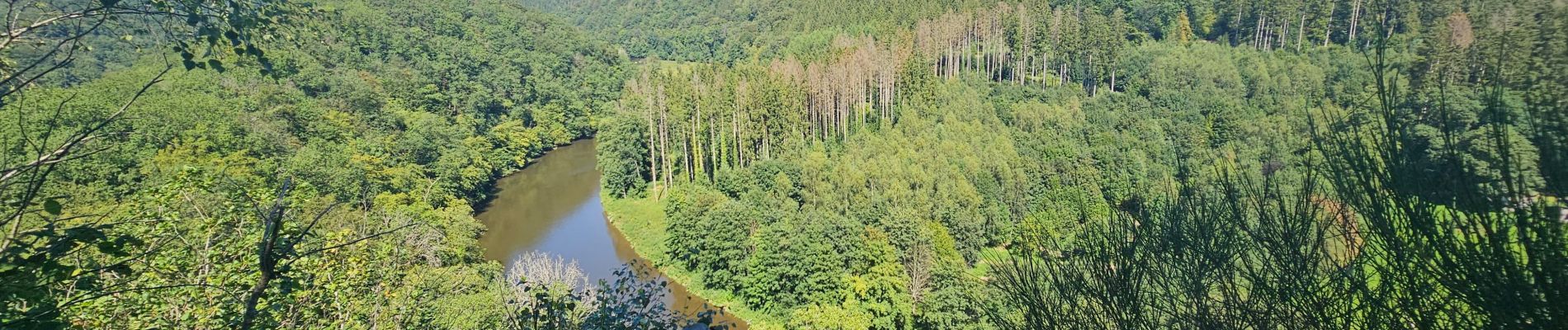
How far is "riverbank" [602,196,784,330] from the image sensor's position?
1948 cm

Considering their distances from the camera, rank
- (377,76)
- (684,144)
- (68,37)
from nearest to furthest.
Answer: (68,37)
(684,144)
(377,76)

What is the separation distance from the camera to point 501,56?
58406mm

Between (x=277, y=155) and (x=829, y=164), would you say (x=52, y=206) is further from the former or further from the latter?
(x=277, y=155)

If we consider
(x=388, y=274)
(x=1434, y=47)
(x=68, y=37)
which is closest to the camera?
(x=68, y=37)

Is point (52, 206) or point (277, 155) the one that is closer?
point (52, 206)

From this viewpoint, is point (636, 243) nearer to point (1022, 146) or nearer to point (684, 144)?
point (684, 144)

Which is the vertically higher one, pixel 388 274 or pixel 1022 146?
pixel 388 274

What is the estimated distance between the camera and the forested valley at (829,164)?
3.52m

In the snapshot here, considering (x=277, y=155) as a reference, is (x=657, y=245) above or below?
below

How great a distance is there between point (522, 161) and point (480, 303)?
29.2 meters

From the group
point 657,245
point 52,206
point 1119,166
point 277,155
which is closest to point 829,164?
point 657,245

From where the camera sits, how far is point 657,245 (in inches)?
1024

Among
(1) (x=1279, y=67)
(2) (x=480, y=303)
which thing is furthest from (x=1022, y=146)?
(2) (x=480, y=303)

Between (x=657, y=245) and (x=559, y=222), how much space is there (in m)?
7.01
